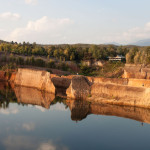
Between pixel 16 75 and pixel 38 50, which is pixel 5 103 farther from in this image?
pixel 38 50

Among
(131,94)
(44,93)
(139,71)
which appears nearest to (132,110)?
(131,94)

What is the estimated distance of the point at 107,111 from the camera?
87.7ft

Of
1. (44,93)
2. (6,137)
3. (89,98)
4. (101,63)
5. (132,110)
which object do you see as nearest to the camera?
(6,137)

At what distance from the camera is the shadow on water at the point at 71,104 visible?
25391 mm

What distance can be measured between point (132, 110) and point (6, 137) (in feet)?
50.4

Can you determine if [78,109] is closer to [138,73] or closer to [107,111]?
[107,111]

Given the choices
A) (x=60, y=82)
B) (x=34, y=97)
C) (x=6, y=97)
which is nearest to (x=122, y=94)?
(x=34, y=97)

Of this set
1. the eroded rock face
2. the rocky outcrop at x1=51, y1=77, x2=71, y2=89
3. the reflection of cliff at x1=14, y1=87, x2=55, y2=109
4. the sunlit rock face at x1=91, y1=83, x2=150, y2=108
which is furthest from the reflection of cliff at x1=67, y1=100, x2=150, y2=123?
the rocky outcrop at x1=51, y1=77, x2=71, y2=89

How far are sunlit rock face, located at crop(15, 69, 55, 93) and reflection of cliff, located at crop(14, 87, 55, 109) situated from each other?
1.45 metres

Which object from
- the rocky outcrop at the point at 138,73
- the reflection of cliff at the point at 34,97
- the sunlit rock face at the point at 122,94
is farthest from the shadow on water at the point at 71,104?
the rocky outcrop at the point at 138,73

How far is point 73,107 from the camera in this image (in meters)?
28.3

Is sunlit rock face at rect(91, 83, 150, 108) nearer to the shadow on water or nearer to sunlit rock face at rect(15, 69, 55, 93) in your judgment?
the shadow on water

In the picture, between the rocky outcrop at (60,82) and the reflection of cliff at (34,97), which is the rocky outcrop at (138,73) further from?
the reflection of cliff at (34,97)

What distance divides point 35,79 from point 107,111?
65.0 ft
